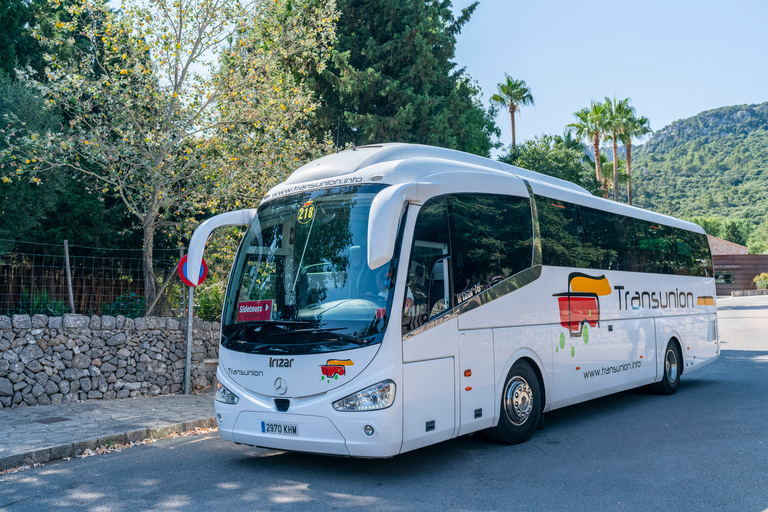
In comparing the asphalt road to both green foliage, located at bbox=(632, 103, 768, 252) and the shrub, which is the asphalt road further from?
green foliage, located at bbox=(632, 103, 768, 252)

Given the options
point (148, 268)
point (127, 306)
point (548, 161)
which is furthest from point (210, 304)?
point (548, 161)

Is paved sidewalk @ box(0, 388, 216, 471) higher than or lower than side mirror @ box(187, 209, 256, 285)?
lower

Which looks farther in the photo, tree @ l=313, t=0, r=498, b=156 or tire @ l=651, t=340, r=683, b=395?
tree @ l=313, t=0, r=498, b=156

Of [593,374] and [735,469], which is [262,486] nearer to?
[735,469]

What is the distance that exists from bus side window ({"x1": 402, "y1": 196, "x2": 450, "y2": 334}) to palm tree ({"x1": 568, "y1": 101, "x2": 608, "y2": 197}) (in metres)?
38.5

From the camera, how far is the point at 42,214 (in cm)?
1239

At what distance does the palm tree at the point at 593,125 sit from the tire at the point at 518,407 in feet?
122

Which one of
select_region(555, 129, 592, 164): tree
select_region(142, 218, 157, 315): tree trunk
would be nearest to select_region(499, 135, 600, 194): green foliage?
select_region(555, 129, 592, 164): tree

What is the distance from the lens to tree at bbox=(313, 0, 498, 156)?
19.0 meters

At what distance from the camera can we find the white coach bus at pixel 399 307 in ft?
19.0

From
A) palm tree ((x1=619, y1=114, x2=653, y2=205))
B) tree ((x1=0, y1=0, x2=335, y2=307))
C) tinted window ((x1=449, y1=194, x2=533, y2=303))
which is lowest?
tinted window ((x1=449, y1=194, x2=533, y2=303))

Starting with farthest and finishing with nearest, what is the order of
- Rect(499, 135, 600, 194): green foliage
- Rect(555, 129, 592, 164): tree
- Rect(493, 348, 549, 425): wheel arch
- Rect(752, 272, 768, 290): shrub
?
Rect(752, 272, 768, 290): shrub, Rect(555, 129, 592, 164): tree, Rect(499, 135, 600, 194): green foliage, Rect(493, 348, 549, 425): wheel arch

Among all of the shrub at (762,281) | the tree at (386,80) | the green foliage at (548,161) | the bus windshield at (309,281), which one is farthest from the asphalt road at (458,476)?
the shrub at (762,281)

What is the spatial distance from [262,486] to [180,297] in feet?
25.4
